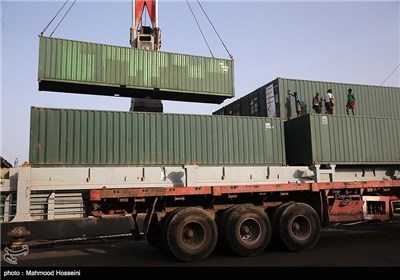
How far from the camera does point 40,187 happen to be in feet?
32.3

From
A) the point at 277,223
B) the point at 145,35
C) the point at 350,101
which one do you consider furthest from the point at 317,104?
the point at 145,35

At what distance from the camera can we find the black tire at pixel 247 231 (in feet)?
24.3

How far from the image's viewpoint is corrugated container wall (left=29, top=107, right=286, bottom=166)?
34.9 feet

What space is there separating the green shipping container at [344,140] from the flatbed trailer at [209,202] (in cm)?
63

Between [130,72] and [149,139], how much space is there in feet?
13.1

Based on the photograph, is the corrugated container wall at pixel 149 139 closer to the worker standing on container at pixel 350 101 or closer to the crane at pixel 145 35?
the worker standing on container at pixel 350 101

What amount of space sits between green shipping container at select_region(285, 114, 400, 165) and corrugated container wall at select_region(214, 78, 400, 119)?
201cm

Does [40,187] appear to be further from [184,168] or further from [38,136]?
[184,168]

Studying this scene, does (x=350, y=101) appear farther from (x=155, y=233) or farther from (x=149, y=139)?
(x=155, y=233)

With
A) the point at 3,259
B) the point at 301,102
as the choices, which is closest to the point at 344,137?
the point at 301,102

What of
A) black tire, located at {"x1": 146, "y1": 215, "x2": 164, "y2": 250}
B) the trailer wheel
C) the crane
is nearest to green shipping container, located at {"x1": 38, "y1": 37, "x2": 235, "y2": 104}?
the crane

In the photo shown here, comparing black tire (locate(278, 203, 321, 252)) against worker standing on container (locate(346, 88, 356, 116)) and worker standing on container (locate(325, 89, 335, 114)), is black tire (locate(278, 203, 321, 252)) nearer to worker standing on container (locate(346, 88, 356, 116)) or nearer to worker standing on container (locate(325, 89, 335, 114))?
worker standing on container (locate(325, 89, 335, 114))

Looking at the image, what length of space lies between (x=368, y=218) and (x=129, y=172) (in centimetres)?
705

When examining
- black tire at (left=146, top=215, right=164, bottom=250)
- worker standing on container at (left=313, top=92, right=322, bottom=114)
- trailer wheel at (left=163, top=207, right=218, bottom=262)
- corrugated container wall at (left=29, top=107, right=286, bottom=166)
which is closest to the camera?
trailer wheel at (left=163, top=207, right=218, bottom=262)
